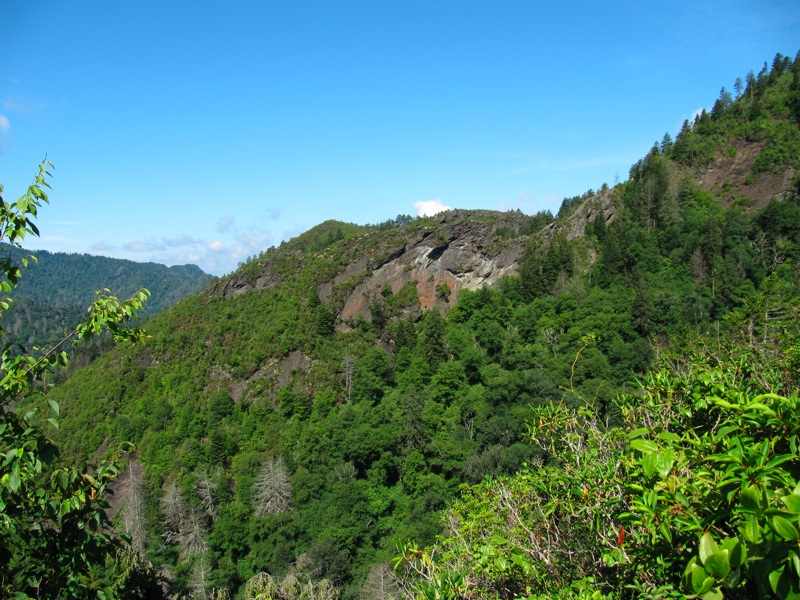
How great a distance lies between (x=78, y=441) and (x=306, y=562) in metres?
42.9

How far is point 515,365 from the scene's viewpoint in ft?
127

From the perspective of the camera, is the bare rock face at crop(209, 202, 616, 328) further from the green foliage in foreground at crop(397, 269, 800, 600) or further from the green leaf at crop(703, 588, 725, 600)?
the green leaf at crop(703, 588, 725, 600)

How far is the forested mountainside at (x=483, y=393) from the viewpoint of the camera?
4.04 meters

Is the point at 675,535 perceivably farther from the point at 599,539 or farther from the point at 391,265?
the point at 391,265

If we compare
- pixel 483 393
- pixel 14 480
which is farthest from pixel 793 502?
pixel 483 393

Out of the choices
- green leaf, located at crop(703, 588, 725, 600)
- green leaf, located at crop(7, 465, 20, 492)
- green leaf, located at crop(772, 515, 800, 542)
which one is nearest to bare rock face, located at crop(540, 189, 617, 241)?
green leaf, located at crop(703, 588, 725, 600)

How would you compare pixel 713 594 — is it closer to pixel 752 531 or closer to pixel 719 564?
pixel 719 564

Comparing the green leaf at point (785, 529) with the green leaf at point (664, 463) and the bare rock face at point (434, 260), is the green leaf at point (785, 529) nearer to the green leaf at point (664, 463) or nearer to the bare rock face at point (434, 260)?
the green leaf at point (664, 463)

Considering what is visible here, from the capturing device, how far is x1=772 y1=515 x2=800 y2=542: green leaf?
1.51 meters

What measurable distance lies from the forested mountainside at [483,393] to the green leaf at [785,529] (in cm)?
2

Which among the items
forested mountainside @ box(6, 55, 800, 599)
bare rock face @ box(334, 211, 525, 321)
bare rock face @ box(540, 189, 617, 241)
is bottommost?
forested mountainside @ box(6, 55, 800, 599)

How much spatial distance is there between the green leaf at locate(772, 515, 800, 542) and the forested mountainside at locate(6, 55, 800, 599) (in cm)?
2

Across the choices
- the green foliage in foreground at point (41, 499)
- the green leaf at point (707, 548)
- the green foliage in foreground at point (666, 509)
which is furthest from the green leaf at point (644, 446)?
the green foliage in foreground at point (41, 499)

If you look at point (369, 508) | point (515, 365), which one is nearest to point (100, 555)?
point (369, 508)
